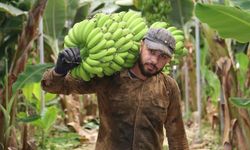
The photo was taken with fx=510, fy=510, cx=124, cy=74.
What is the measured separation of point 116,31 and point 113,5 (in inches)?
127

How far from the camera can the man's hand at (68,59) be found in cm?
179

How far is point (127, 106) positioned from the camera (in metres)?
1.99

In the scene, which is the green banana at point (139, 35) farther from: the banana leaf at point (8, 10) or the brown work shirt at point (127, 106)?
the banana leaf at point (8, 10)

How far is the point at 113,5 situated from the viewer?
505 centimetres

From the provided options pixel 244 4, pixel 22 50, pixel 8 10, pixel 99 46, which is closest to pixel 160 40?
pixel 99 46

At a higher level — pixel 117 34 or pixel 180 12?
pixel 180 12

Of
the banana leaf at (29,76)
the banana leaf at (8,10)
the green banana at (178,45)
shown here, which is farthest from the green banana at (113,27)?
the banana leaf at (8,10)

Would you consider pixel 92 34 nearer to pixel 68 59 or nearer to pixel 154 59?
Answer: pixel 68 59

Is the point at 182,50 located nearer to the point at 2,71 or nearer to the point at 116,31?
the point at 116,31

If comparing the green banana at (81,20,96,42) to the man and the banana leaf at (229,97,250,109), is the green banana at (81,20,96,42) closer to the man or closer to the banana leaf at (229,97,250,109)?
the man

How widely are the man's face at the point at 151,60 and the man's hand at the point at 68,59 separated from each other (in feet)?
0.81

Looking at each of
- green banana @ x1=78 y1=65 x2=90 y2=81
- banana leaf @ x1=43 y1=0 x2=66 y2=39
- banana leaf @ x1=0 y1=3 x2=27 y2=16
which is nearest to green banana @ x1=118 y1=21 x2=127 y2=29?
green banana @ x1=78 y1=65 x2=90 y2=81

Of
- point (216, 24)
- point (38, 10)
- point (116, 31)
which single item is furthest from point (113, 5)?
point (116, 31)

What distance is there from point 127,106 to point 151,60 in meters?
0.22
